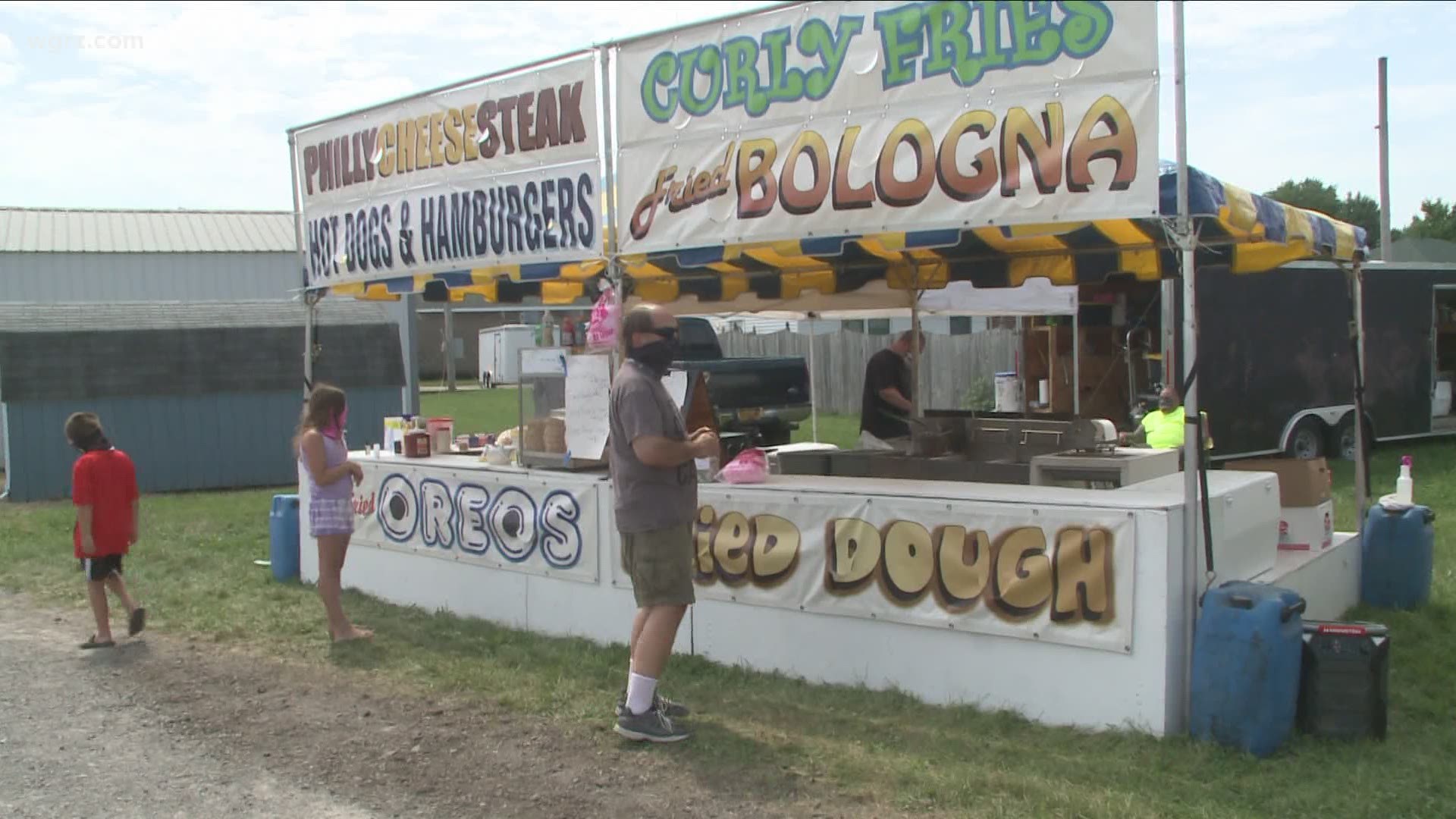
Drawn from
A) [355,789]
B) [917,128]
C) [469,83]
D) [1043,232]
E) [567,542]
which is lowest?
[355,789]

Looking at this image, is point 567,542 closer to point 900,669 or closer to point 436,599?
point 436,599

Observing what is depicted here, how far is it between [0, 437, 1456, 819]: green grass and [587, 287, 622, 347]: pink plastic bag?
1692 millimetres

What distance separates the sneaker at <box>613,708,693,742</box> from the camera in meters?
5.23

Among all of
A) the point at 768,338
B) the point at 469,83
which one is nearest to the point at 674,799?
the point at 469,83

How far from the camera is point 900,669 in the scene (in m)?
5.84

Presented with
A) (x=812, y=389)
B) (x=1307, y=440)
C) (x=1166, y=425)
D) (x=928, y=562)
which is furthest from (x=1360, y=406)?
(x=812, y=389)

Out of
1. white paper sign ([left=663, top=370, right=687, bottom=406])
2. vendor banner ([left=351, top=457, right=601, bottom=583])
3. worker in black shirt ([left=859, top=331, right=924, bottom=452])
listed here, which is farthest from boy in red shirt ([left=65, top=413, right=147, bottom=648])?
worker in black shirt ([left=859, top=331, right=924, bottom=452])

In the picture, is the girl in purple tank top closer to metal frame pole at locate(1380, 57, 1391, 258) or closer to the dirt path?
the dirt path

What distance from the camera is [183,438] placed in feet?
51.7

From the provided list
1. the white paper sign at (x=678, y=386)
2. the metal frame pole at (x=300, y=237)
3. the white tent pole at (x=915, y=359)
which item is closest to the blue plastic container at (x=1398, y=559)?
the white tent pole at (x=915, y=359)

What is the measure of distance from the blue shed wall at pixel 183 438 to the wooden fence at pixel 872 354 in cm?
800

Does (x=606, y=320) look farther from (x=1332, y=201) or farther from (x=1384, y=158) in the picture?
(x=1332, y=201)

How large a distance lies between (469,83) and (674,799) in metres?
4.60

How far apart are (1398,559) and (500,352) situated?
32.5 meters
